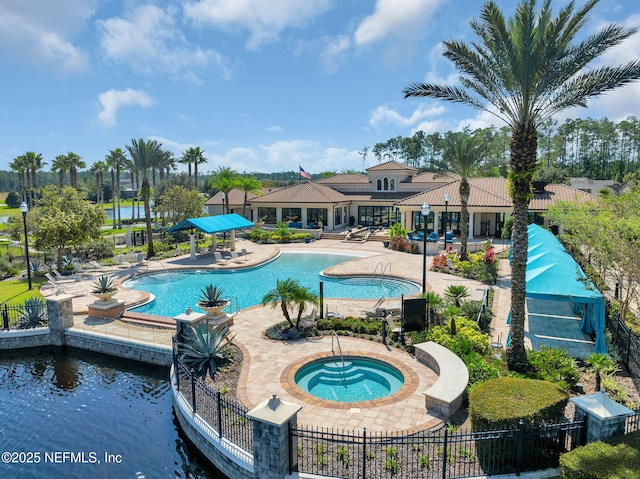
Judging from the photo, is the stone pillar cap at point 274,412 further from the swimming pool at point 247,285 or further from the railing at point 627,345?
the swimming pool at point 247,285

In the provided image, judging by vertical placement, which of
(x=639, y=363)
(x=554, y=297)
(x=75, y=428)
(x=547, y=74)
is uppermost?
(x=547, y=74)

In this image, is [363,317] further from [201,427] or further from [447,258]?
[447,258]

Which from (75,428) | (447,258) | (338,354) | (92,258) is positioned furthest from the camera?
(92,258)

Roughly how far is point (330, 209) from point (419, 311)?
3061cm

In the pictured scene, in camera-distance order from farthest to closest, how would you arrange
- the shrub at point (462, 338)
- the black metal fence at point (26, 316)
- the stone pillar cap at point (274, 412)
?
the black metal fence at point (26, 316) < the shrub at point (462, 338) < the stone pillar cap at point (274, 412)

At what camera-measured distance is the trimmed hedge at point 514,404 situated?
7777 millimetres

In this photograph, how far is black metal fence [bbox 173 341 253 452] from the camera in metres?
8.66

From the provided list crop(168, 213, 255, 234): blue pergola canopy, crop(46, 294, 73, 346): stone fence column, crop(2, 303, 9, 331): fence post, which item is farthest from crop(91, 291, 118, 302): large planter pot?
crop(168, 213, 255, 234): blue pergola canopy

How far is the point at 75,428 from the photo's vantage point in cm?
1070

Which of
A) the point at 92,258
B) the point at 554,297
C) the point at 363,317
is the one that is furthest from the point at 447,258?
the point at 92,258

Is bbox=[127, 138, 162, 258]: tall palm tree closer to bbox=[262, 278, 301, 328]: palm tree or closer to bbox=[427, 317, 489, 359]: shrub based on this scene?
bbox=[262, 278, 301, 328]: palm tree

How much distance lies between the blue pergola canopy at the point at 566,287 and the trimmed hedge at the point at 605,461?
5.71 metres

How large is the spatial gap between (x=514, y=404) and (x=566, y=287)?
6.22 metres

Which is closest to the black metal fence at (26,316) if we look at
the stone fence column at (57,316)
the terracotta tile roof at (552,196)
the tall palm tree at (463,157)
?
the stone fence column at (57,316)
